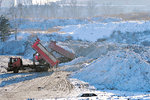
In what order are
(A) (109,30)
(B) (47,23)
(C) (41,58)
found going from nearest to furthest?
(C) (41,58) < (A) (109,30) < (B) (47,23)

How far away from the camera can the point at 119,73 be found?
63.2ft

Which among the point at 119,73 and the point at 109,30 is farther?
the point at 109,30

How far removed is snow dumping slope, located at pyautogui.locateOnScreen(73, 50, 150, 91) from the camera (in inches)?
717

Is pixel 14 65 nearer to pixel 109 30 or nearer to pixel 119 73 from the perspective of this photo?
pixel 119 73

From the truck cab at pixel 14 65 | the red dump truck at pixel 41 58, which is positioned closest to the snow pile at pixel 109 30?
the red dump truck at pixel 41 58

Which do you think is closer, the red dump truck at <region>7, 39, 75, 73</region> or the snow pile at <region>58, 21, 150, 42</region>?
the red dump truck at <region>7, 39, 75, 73</region>

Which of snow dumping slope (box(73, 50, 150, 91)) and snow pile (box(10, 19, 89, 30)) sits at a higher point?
snow dumping slope (box(73, 50, 150, 91))

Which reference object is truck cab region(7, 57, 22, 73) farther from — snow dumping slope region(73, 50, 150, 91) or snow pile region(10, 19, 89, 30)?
snow pile region(10, 19, 89, 30)

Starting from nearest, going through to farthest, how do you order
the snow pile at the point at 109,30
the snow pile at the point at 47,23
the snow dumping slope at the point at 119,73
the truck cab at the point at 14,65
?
the snow dumping slope at the point at 119,73, the truck cab at the point at 14,65, the snow pile at the point at 109,30, the snow pile at the point at 47,23

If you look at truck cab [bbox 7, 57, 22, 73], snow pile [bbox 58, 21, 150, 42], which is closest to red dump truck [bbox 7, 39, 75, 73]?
truck cab [bbox 7, 57, 22, 73]

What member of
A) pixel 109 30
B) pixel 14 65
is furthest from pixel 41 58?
pixel 109 30

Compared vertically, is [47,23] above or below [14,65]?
below

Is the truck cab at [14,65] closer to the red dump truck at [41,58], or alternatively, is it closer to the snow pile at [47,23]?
the red dump truck at [41,58]

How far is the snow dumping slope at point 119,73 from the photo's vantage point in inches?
717
